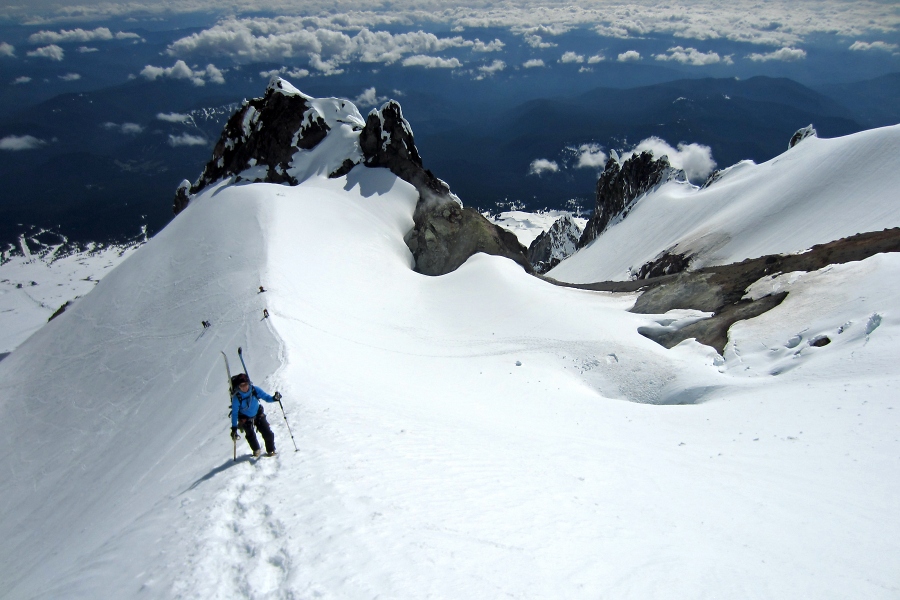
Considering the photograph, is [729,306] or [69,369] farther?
[69,369]

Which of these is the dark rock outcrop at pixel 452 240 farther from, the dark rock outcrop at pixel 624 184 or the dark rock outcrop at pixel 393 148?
the dark rock outcrop at pixel 624 184

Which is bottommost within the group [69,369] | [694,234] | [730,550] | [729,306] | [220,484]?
[69,369]

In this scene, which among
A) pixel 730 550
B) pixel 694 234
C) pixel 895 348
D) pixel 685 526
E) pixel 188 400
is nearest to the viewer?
pixel 730 550

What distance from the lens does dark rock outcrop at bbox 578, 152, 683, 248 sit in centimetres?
7831

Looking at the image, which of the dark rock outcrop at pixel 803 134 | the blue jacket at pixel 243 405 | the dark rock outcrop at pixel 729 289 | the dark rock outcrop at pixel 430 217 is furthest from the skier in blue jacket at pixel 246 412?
the dark rock outcrop at pixel 803 134

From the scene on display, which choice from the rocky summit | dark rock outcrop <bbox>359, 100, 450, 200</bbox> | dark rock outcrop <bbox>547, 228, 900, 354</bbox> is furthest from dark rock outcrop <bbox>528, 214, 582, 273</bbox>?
dark rock outcrop <bbox>547, 228, 900, 354</bbox>

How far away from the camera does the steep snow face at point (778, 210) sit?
36656 millimetres

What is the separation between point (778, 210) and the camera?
43.8 m

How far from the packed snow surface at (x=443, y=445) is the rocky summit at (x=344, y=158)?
1632 centimetres

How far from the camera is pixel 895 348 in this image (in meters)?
14.8

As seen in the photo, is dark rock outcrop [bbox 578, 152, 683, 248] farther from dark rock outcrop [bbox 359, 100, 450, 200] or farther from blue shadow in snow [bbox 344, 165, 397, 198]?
blue shadow in snow [bbox 344, 165, 397, 198]

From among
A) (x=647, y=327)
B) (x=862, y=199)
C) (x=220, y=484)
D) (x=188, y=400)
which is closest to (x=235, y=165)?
(x=188, y=400)

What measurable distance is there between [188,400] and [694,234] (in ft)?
167

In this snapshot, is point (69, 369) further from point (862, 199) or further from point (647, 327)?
point (862, 199)
